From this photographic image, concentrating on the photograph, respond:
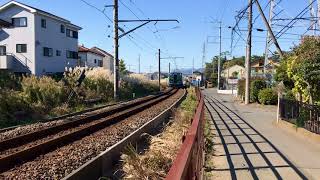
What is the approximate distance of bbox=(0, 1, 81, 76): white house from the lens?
50.7 m

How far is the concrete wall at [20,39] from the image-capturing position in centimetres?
5075

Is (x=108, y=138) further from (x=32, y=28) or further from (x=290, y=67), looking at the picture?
(x=32, y=28)

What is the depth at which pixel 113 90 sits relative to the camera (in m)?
41.8

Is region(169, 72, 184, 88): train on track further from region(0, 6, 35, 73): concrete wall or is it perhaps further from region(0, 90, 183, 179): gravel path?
region(0, 90, 183, 179): gravel path

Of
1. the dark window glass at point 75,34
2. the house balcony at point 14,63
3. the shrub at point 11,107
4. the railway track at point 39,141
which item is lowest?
the railway track at point 39,141

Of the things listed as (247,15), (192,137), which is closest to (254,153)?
(192,137)

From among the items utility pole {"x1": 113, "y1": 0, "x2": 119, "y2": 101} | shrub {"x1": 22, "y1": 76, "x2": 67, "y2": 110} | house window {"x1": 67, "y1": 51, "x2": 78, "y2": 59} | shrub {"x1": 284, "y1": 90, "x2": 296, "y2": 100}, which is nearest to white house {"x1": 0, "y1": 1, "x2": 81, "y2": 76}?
house window {"x1": 67, "y1": 51, "x2": 78, "y2": 59}

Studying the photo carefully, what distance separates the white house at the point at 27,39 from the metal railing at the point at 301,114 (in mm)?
34968

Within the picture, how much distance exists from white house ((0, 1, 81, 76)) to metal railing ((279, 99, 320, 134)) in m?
35.0

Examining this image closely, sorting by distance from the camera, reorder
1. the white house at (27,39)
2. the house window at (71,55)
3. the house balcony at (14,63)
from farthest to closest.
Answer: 1. the house window at (71,55)
2. the white house at (27,39)
3. the house balcony at (14,63)

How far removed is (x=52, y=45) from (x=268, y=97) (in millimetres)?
28774

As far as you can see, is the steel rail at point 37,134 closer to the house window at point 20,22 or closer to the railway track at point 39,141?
the railway track at point 39,141

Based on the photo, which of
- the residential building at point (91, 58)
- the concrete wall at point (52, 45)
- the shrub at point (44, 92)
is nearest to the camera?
the shrub at point (44, 92)

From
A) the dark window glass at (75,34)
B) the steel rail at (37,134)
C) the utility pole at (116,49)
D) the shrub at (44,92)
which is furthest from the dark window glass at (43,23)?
the steel rail at (37,134)
